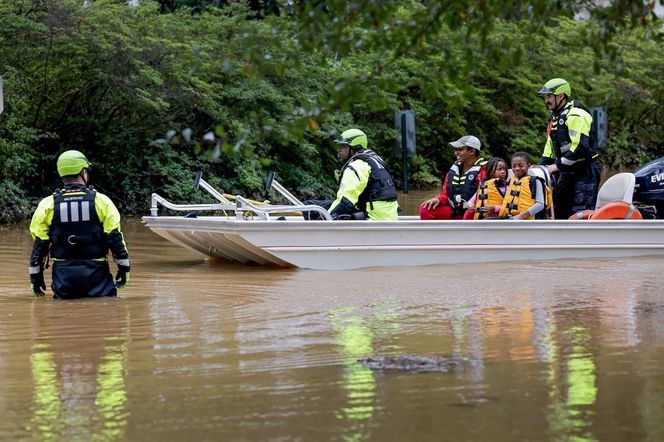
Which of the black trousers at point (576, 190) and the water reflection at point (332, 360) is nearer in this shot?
the water reflection at point (332, 360)

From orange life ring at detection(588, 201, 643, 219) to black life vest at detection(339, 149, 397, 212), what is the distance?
8.67ft

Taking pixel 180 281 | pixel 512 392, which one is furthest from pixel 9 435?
pixel 180 281

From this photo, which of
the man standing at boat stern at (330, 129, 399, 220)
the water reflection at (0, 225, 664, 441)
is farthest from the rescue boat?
the water reflection at (0, 225, 664, 441)

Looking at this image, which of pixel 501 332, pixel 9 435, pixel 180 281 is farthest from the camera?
pixel 180 281

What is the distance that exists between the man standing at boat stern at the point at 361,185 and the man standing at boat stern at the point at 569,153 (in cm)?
205

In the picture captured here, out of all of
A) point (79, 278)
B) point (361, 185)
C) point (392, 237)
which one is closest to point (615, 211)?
point (392, 237)

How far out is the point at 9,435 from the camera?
6066 millimetres

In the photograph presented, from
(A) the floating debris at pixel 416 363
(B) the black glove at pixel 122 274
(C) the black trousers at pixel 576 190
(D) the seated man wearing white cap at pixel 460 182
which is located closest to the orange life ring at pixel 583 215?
(C) the black trousers at pixel 576 190

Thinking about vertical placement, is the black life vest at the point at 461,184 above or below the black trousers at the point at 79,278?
above

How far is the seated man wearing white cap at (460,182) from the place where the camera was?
14.9m

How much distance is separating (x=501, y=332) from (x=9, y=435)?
4098 mm

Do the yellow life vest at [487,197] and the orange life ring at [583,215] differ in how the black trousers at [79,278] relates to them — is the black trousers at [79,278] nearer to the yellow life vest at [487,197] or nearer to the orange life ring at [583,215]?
the yellow life vest at [487,197]

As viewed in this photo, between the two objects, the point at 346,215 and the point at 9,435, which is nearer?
the point at 9,435

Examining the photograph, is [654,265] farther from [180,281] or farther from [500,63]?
[500,63]
